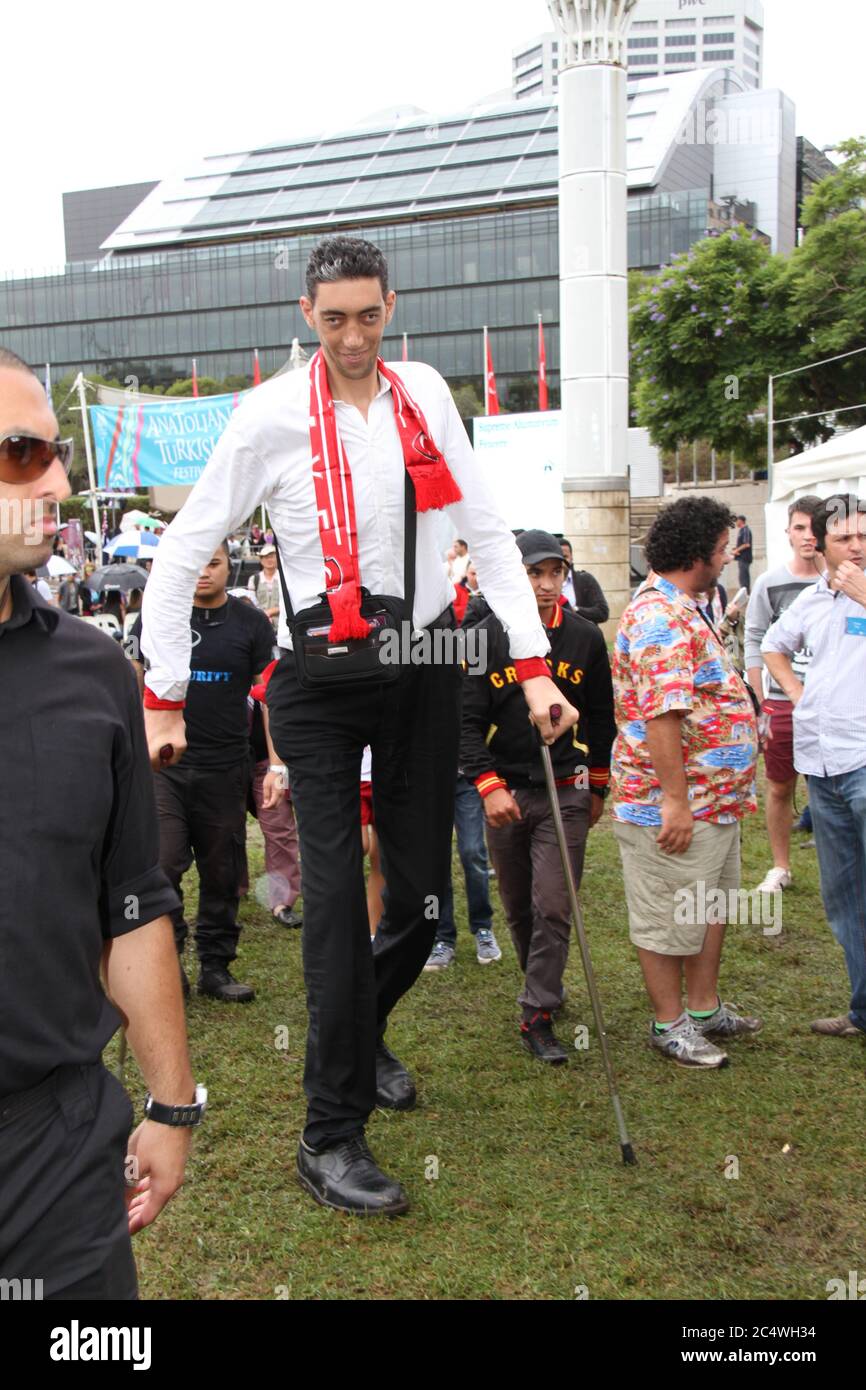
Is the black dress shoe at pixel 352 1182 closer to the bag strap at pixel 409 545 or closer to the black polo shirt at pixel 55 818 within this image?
the bag strap at pixel 409 545

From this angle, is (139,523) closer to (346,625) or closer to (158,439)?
(158,439)

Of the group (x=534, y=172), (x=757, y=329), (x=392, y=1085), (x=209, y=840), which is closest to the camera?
(x=392, y=1085)

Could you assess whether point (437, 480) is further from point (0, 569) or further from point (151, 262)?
point (151, 262)

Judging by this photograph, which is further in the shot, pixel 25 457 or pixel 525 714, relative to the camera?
pixel 525 714

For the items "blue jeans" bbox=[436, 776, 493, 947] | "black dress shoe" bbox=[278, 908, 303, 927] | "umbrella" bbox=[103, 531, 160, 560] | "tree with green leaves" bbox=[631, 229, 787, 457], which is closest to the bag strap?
"blue jeans" bbox=[436, 776, 493, 947]

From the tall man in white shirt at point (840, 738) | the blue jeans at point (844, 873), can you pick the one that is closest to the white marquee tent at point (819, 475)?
the tall man in white shirt at point (840, 738)

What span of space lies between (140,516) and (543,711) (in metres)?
22.1

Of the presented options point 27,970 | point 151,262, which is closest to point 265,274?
point 151,262

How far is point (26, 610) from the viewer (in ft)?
5.86

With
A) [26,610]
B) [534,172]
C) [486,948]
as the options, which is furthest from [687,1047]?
[534,172]

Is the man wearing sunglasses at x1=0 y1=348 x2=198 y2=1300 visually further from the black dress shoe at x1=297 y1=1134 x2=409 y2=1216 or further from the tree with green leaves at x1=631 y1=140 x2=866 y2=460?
the tree with green leaves at x1=631 y1=140 x2=866 y2=460

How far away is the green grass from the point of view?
3.27 metres

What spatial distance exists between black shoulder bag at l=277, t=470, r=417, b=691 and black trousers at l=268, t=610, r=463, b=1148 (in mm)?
72

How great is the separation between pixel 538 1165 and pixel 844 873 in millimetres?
1868
